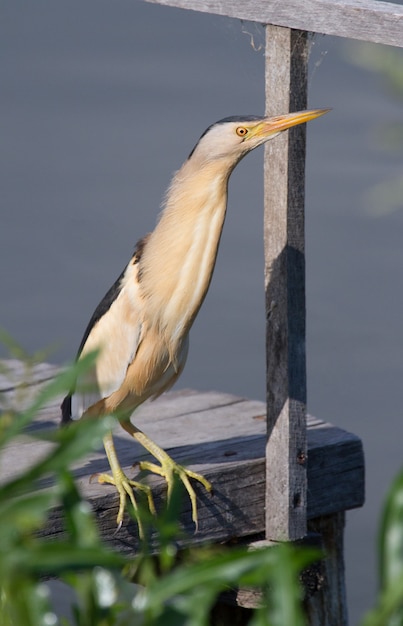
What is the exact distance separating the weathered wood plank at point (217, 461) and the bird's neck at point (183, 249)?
355 mm

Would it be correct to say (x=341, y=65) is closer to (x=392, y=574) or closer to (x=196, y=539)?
(x=196, y=539)

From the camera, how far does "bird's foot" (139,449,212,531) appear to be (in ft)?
8.80

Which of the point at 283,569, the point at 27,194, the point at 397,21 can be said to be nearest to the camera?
the point at 283,569

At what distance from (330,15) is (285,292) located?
0.63 meters

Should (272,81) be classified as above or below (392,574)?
above

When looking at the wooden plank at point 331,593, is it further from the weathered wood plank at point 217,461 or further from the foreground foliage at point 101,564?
the foreground foliage at point 101,564

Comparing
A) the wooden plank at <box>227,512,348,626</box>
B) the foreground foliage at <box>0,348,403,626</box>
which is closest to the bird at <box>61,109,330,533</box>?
the wooden plank at <box>227,512,348,626</box>

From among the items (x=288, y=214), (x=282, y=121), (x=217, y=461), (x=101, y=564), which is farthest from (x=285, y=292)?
(x=101, y=564)


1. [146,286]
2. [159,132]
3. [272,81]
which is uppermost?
[159,132]

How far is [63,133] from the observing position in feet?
18.4

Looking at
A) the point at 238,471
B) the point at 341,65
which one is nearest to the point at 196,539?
the point at 238,471

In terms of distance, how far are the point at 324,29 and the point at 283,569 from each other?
1810 millimetres

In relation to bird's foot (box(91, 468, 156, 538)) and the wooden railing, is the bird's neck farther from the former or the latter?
bird's foot (box(91, 468, 156, 538))

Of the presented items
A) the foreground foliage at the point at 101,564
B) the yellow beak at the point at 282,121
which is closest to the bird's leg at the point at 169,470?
the yellow beak at the point at 282,121
